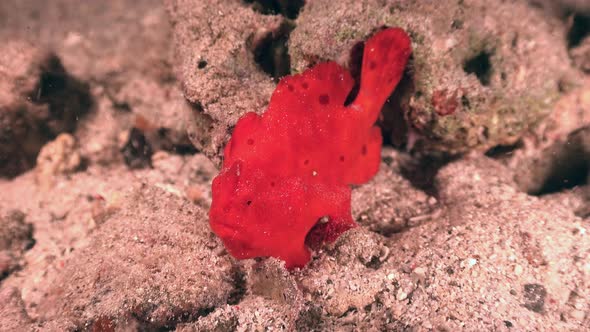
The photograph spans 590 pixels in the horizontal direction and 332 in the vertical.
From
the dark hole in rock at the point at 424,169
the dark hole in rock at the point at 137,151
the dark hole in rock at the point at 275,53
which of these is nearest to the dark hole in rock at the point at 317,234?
the dark hole in rock at the point at 424,169

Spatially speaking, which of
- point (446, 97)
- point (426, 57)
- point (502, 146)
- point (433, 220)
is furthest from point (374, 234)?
point (502, 146)

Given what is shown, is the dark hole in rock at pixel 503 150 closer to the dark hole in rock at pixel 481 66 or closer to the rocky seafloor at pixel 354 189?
the rocky seafloor at pixel 354 189

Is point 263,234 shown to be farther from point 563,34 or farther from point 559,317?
point 563,34

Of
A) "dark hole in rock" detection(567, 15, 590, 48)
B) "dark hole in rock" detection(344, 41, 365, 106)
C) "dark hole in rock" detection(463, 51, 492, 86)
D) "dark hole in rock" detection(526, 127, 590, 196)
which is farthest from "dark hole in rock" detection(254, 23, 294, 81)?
"dark hole in rock" detection(567, 15, 590, 48)

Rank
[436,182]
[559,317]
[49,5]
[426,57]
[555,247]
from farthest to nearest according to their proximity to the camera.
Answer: [49,5] → [436,182] → [426,57] → [555,247] → [559,317]

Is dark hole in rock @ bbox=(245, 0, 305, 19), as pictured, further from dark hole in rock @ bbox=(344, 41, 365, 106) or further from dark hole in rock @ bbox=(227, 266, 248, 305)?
dark hole in rock @ bbox=(227, 266, 248, 305)

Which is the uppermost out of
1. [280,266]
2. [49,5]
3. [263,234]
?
[49,5]
